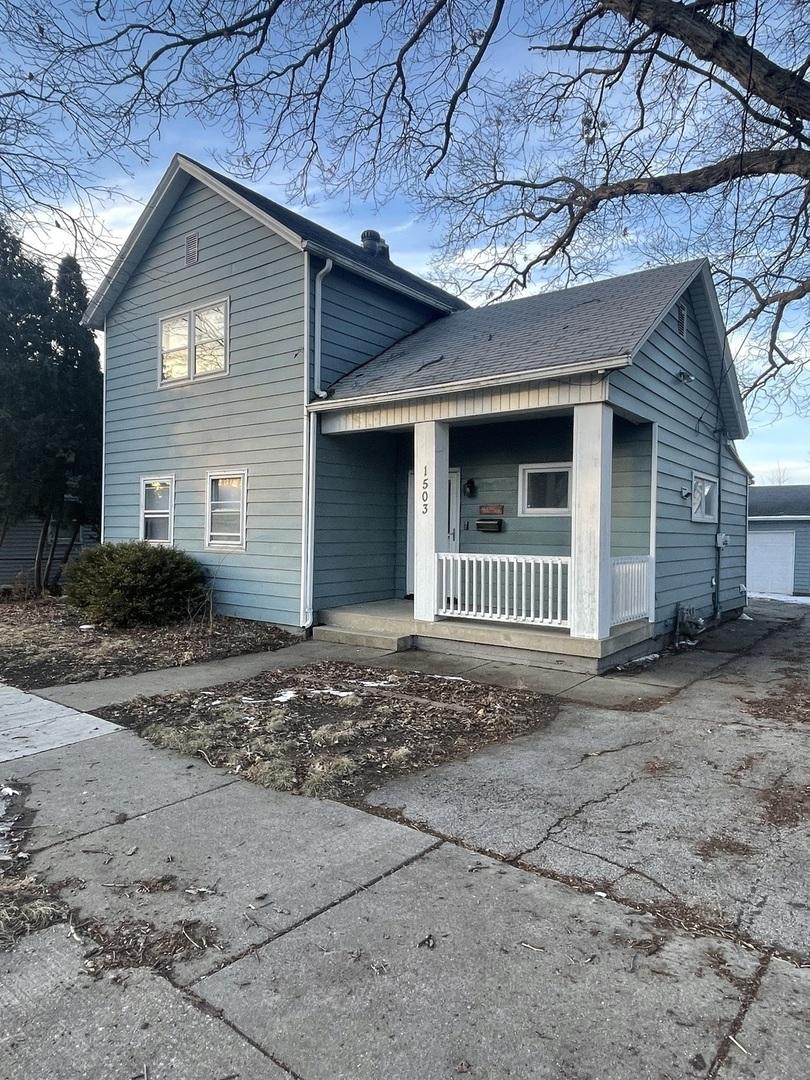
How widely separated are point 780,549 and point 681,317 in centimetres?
1356

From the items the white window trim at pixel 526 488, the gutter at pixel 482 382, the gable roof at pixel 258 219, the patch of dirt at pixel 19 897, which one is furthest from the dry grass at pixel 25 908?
the gable roof at pixel 258 219

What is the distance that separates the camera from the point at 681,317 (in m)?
9.38

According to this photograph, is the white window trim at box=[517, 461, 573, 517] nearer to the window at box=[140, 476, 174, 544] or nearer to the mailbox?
the mailbox

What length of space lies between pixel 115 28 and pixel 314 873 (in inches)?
251

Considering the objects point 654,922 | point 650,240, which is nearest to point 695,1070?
point 654,922

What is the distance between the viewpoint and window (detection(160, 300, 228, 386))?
1040cm

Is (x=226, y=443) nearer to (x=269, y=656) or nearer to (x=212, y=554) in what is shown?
(x=212, y=554)

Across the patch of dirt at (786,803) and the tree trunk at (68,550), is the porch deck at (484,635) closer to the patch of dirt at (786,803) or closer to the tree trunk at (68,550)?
the patch of dirt at (786,803)

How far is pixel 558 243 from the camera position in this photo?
12172 millimetres

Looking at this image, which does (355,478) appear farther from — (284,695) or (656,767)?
(656,767)

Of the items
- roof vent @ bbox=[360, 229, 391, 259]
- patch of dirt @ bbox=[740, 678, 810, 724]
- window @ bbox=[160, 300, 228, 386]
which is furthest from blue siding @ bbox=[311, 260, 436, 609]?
patch of dirt @ bbox=[740, 678, 810, 724]

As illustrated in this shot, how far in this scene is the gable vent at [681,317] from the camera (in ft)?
30.3

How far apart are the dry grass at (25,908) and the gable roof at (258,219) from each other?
8.00m

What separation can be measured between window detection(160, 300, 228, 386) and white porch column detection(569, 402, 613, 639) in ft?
19.5
